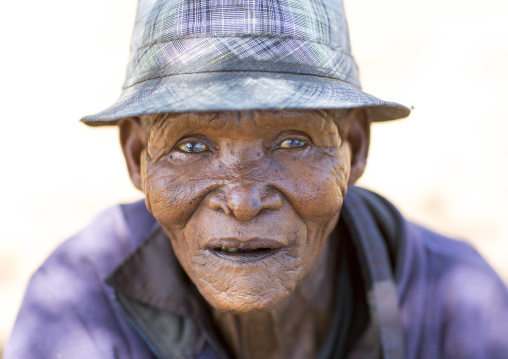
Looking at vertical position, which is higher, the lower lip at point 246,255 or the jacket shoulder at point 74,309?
the lower lip at point 246,255

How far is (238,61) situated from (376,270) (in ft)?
3.61

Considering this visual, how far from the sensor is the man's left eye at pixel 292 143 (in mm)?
1631

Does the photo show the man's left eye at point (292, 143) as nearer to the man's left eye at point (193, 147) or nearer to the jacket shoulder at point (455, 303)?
the man's left eye at point (193, 147)

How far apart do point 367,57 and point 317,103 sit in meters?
5.98

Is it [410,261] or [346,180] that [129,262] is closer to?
[346,180]

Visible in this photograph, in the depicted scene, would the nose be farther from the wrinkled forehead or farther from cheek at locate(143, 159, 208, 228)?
the wrinkled forehead

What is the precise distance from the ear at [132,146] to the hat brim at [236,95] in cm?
30

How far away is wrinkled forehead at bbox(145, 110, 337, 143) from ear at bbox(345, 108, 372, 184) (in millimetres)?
325

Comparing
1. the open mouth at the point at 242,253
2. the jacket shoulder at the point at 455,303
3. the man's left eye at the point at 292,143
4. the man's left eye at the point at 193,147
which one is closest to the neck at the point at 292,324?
the jacket shoulder at the point at 455,303

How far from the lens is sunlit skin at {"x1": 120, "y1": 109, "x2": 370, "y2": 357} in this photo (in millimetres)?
1559

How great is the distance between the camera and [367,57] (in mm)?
7035

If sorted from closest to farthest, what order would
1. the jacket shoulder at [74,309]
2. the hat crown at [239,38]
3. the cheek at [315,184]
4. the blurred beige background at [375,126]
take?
1. the hat crown at [239,38]
2. the cheek at [315,184]
3. the jacket shoulder at [74,309]
4. the blurred beige background at [375,126]

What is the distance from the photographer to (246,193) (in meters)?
1.54

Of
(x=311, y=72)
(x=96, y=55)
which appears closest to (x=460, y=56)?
(x=96, y=55)
